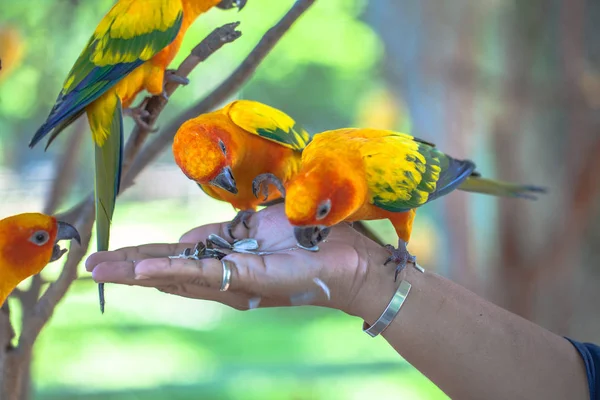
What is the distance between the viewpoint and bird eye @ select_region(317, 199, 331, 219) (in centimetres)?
105

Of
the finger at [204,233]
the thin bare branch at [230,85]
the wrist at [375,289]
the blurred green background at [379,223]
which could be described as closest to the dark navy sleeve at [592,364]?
the wrist at [375,289]

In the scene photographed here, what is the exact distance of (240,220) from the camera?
1404mm

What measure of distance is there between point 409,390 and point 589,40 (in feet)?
7.66

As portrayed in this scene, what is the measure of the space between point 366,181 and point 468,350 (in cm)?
39

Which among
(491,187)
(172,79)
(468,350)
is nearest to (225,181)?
(172,79)

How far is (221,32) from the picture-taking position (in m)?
1.31

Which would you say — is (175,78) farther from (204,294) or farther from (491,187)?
(491,187)

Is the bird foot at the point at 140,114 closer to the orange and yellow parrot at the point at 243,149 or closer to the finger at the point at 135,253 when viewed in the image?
the orange and yellow parrot at the point at 243,149

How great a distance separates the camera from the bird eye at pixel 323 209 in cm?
105

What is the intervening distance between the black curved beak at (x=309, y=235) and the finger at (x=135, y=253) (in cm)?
28

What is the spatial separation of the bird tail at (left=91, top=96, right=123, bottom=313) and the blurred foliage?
1.44 m

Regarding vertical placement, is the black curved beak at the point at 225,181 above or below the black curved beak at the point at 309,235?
above

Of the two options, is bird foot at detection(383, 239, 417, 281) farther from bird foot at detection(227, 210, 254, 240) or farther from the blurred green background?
the blurred green background

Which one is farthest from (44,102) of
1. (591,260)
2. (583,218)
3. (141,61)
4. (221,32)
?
(591,260)
